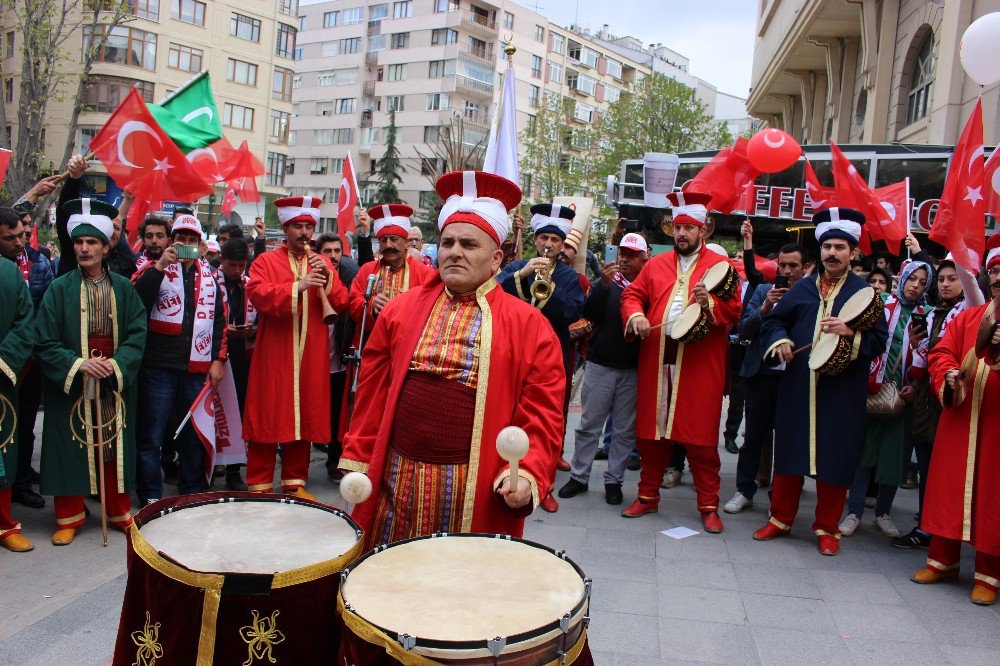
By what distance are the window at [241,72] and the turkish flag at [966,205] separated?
39753 mm

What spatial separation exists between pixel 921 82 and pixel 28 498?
15512 millimetres

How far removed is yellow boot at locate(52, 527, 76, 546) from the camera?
16.4 ft

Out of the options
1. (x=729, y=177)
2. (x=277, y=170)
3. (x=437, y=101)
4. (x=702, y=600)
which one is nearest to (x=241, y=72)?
(x=277, y=170)

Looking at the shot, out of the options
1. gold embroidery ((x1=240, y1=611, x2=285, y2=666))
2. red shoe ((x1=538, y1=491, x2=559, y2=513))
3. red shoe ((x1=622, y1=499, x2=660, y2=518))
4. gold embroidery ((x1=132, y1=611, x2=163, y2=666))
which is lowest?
red shoe ((x1=538, y1=491, x2=559, y2=513))

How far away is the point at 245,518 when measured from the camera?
2.75m

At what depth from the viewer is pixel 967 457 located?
473 cm

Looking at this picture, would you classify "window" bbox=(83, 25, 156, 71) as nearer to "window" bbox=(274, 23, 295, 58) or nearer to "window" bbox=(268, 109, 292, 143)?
"window" bbox=(274, 23, 295, 58)

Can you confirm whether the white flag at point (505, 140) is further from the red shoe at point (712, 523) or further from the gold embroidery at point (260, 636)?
the gold embroidery at point (260, 636)

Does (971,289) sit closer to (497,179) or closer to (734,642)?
(734,642)

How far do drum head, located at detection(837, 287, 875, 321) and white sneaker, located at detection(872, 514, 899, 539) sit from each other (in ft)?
5.55

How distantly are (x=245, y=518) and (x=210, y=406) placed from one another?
3342mm

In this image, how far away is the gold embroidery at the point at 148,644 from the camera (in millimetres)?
2363

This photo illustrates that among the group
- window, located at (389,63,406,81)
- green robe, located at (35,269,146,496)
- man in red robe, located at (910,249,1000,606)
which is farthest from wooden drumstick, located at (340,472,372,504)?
window, located at (389,63,406,81)

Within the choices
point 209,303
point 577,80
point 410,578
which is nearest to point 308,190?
point 577,80
